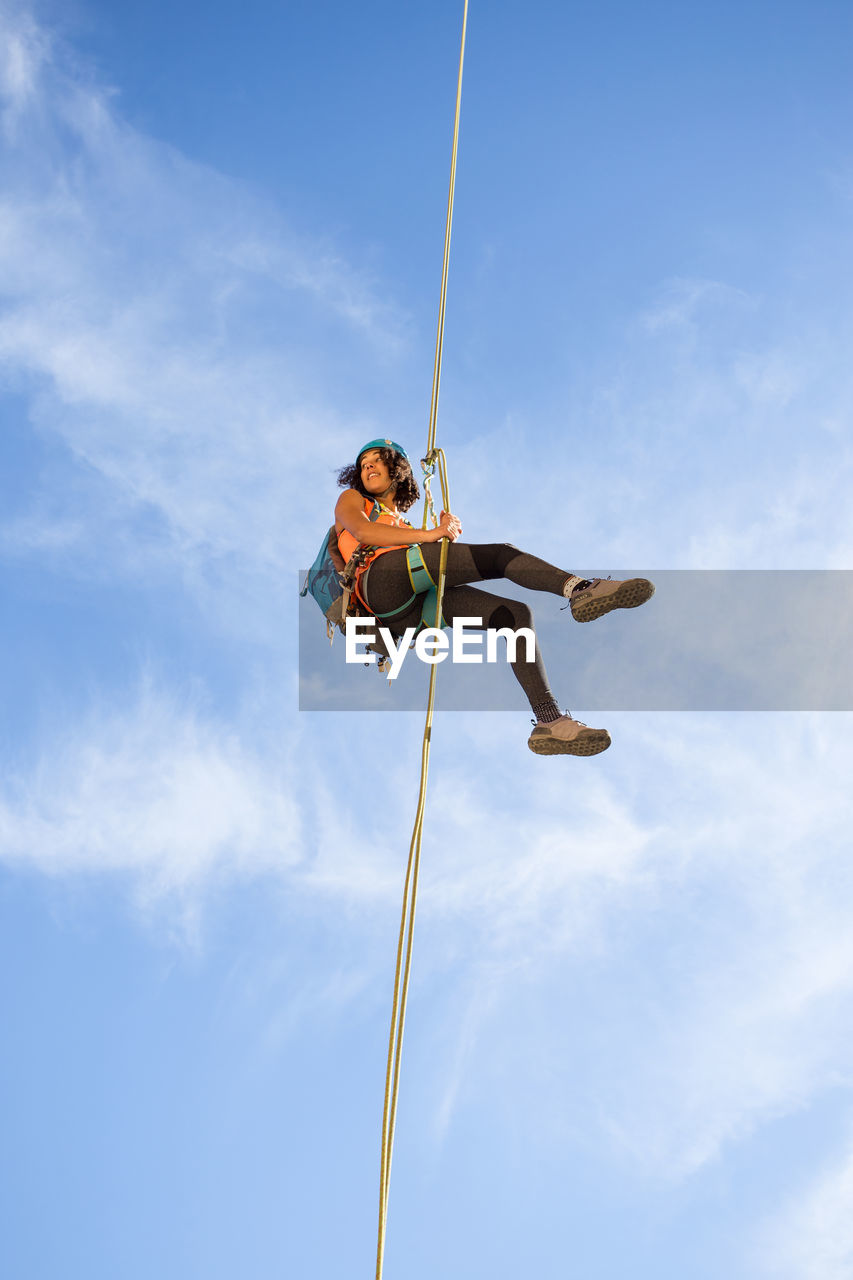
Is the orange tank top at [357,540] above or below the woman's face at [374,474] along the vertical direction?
below

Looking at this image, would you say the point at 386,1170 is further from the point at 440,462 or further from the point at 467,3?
the point at 467,3

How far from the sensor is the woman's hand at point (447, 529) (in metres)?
5.55

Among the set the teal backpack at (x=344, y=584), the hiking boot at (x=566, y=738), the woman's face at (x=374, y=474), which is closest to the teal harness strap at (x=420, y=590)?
the teal backpack at (x=344, y=584)

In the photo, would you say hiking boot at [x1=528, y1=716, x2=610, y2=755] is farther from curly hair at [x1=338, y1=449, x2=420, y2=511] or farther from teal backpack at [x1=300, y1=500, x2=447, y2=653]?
curly hair at [x1=338, y1=449, x2=420, y2=511]

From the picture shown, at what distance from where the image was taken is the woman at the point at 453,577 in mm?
5324

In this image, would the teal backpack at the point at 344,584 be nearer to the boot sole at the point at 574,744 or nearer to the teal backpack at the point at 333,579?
the teal backpack at the point at 333,579

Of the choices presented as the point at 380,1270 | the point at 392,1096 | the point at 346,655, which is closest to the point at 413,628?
the point at 346,655

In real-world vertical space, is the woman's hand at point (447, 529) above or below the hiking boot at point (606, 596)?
above

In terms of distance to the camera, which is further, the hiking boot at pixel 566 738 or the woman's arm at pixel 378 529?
the woman's arm at pixel 378 529

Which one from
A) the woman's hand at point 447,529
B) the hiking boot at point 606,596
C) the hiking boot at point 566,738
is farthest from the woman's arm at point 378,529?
the hiking boot at point 566,738

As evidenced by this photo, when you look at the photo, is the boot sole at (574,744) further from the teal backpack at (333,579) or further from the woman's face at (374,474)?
the woman's face at (374,474)

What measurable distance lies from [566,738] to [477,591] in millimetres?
918

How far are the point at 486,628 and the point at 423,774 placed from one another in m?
1.06

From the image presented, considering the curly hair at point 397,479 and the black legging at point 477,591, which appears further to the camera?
the curly hair at point 397,479
